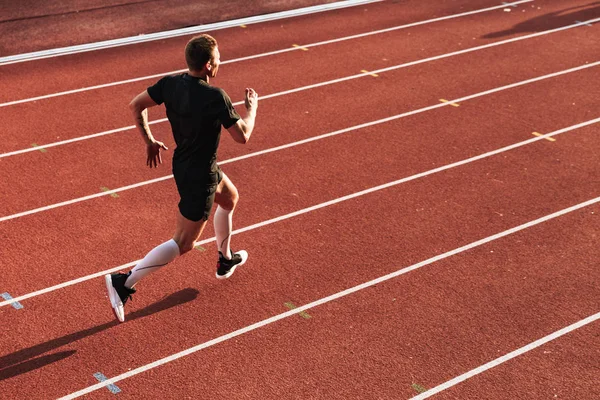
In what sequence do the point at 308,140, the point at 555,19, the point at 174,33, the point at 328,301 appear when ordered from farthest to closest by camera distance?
the point at 555,19
the point at 174,33
the point at 308,140
the point at 328,301

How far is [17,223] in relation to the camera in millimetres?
8141

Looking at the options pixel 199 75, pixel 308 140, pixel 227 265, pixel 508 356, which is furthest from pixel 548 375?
pixel 308 140

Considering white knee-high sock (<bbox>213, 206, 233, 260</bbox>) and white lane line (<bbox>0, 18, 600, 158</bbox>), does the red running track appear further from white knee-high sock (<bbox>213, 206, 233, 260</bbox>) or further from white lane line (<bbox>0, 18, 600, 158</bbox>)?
white knee-high sock (<bbox>213, 206, 233, 260</bbox>)

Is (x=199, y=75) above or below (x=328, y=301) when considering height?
above

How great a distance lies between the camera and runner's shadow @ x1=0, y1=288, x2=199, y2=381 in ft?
20.1

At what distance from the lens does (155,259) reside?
21.2 ft

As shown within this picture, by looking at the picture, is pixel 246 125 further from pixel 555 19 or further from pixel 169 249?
pixel 555 19

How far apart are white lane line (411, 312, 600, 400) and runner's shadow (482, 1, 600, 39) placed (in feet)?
26.8

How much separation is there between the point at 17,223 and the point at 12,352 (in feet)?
6.94

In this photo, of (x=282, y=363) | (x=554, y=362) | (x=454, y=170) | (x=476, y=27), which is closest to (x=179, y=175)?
(x=282, y=363)

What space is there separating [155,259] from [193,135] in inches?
39.3

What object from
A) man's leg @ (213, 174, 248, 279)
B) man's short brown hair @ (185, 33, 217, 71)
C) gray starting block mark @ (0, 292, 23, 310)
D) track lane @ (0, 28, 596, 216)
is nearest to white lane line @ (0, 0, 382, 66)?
track lane @ (0, 28, 596, 216)

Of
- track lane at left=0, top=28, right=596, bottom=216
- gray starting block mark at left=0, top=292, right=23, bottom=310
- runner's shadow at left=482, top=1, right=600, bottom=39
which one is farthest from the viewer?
runner's shadow at left=482, top=1, right=600, bottom=39

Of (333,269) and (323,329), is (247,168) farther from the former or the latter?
(323,329)
